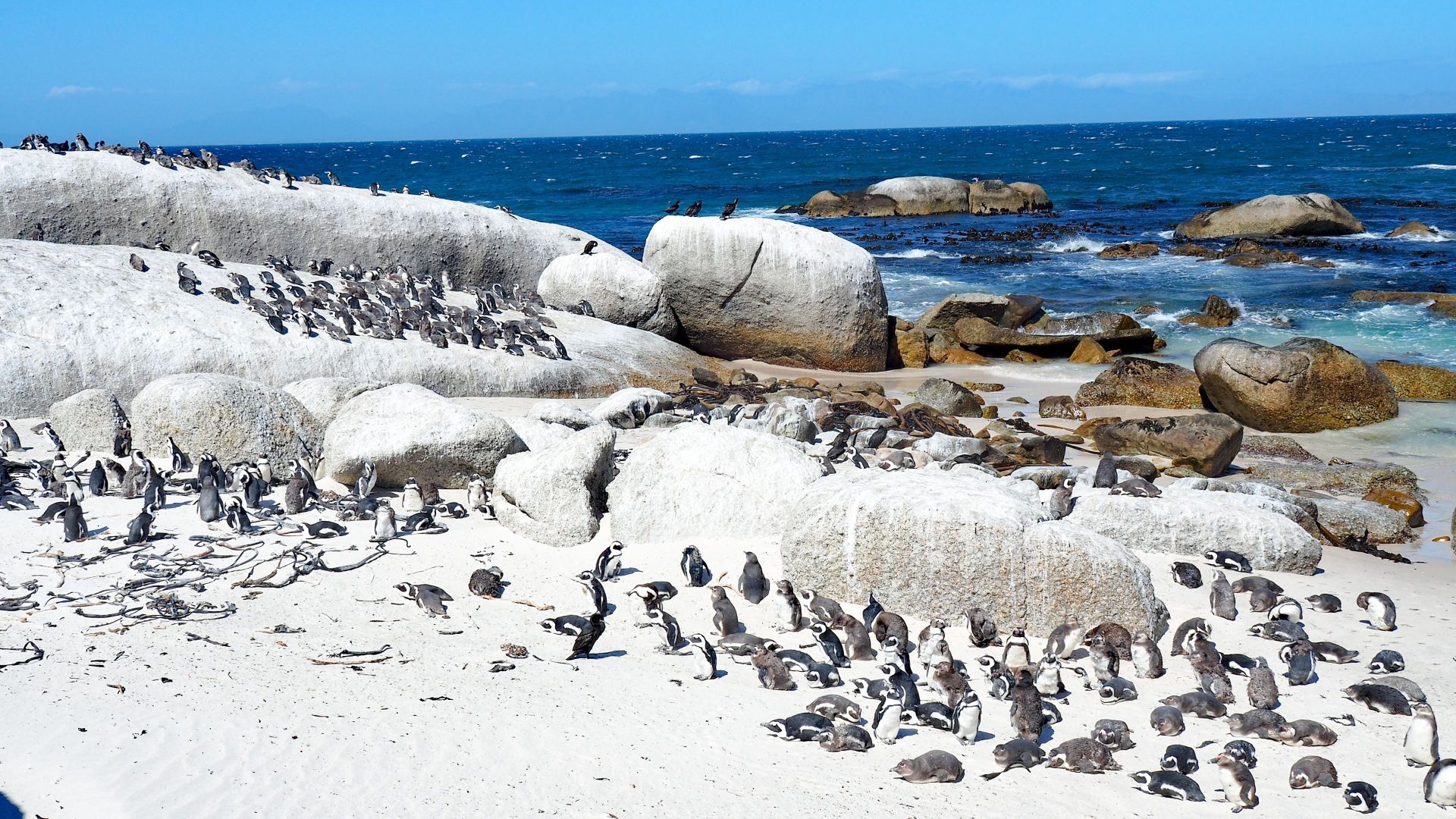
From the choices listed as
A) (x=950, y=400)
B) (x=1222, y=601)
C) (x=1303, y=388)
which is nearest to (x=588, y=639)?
(x=1222, y=601)

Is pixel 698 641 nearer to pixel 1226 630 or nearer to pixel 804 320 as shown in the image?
pixel 1226 630

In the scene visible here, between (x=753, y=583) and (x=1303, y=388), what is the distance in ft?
31.4

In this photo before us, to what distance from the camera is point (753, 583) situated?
24.6 feet

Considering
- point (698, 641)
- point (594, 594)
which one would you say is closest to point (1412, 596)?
point (698, 641)

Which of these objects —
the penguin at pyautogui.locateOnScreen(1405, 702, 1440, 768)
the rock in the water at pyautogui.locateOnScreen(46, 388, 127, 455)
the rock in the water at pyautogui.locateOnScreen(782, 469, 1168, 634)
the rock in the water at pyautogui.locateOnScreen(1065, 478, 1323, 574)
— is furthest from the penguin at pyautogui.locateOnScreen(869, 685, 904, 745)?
the rock in the water at pyautogui.locateOnScreen(46, 388, 127, 455)

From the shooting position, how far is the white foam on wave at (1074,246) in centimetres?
→ 3403

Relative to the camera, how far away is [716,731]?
5.72 meters

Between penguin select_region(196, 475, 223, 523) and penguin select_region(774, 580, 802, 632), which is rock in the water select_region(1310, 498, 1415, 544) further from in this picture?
penguin select_region(196, 475, 223, 523)

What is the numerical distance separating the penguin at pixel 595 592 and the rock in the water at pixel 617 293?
9.73 metres

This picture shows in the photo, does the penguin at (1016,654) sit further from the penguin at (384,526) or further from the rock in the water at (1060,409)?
the rock in the water at (1060,409)

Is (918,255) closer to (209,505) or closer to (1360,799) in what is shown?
(209,505)

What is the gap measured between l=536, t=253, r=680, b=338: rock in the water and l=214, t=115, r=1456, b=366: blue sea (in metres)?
7.52

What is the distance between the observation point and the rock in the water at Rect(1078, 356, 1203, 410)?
49.9ft

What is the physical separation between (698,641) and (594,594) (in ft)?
2.80
